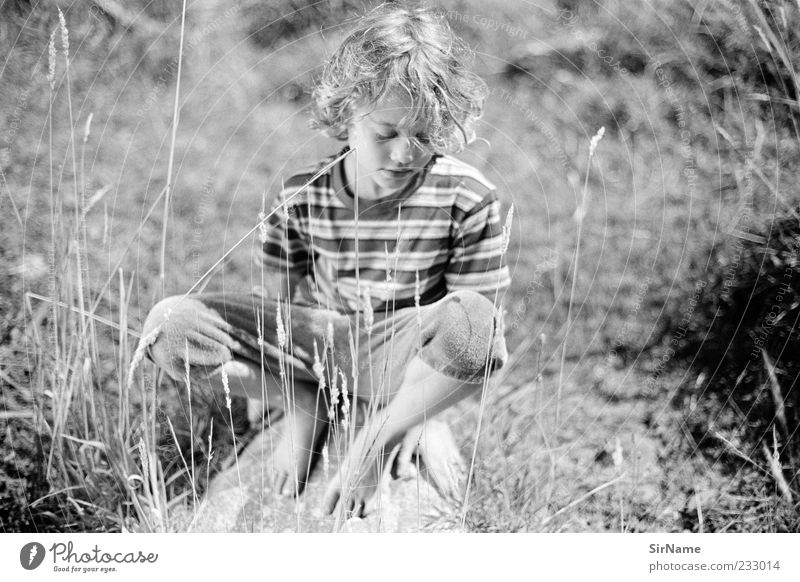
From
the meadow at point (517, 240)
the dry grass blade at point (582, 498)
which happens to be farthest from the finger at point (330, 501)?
the dry grass blade at point (582, 498)

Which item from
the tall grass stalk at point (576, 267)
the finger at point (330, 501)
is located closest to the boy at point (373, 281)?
the finger at point (330, 501)

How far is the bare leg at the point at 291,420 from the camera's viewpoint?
114cm

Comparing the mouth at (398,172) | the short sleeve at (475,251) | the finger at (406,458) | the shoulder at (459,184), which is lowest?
the finger at (406,458)

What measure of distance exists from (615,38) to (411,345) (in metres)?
0.50

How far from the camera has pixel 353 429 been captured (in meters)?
Answer: 1.11

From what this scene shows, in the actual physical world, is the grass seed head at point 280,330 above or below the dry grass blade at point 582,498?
above

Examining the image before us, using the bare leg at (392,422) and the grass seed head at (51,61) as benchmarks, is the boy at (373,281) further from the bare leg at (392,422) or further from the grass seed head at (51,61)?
the grass seed head at (51,61)

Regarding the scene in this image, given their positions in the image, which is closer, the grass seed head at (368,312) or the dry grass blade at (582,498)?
the grass seed head at (368,312)

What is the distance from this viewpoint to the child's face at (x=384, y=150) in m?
1.10

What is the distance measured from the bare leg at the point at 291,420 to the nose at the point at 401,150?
32cm

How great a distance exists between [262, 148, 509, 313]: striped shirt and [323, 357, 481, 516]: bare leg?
0.34ft

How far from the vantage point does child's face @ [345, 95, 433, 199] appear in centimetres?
110
